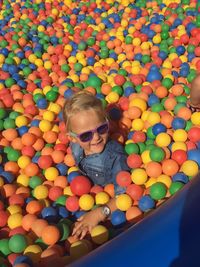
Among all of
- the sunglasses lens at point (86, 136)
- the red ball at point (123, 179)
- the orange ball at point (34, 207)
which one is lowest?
the orange ball at point (34, 207)

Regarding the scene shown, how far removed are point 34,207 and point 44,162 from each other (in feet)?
1.21

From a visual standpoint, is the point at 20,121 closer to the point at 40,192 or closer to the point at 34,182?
the point at 34,182

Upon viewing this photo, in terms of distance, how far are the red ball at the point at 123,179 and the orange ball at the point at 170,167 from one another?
7.6 inches

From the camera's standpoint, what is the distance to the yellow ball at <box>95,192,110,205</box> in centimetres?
195

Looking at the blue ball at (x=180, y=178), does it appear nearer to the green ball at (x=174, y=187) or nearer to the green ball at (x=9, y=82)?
the green ball at (x=174, y=187)

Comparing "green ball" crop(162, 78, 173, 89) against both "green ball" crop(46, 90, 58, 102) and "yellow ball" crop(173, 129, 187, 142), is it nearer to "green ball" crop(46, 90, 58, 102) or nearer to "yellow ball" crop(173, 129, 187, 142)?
"yellow ball" crop(173, 129, 187, 142)

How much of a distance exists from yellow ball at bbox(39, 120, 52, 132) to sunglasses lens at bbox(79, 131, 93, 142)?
61 centimetres

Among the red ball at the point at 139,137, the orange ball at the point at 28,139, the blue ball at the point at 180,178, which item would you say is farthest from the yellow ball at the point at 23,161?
the blue ball at the point at 180,178

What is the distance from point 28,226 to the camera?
1842mm

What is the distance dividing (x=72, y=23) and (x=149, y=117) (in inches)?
72.9

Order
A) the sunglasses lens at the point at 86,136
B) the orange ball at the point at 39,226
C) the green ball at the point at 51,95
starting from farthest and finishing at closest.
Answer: the green ball at the point at 51,95, the sunglasses lens at the point at 86,136, the orange ball at the point at 39,226

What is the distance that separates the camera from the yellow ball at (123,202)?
187 cm

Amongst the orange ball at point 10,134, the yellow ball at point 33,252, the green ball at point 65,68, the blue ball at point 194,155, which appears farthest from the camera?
the green ball at point 65,68

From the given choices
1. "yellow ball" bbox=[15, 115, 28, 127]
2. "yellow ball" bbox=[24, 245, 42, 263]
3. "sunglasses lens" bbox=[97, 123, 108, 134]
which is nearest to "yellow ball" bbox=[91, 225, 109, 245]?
"yellow ball" bbox=[24, 245, 42, 263]
